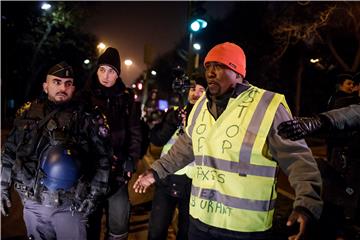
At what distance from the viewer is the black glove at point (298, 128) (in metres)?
2.45

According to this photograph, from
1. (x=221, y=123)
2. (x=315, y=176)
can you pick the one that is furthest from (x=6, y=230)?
(x=315, y=176)

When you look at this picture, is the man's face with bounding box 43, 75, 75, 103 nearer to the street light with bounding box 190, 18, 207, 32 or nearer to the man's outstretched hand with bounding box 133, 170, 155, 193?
the man's outstretched hand with bounding box 133, 170, 155, 193

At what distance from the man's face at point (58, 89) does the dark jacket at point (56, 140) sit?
0.20ft

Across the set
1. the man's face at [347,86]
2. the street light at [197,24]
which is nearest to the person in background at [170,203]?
the man's face at [347,86]

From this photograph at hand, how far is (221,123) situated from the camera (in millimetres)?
2836

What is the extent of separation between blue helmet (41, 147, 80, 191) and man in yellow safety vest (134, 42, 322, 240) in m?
1.01

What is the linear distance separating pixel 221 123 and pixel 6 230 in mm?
3915

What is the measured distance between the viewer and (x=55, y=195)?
348 cm

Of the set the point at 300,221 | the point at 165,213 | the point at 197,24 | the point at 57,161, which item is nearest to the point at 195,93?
the point at 165,213

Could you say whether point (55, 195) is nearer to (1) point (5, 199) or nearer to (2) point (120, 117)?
(1) point (5, 199)

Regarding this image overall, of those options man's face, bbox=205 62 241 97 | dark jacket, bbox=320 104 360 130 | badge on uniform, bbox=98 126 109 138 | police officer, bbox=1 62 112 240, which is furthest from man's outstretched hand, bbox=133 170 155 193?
dark jacket, bbox=320 104 360 130

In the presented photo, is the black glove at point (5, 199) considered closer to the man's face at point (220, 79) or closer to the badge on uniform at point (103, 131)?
the badge on uniform at point (103, 131)

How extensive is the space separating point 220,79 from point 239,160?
1.95 ft

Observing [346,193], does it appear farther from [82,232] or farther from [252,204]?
[82,232]
